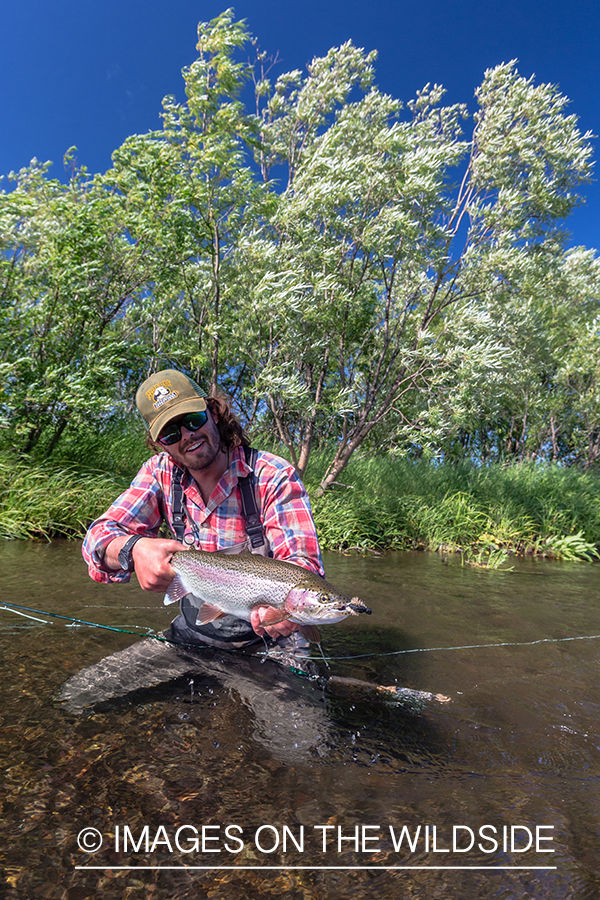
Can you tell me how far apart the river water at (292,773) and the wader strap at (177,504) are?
938mm

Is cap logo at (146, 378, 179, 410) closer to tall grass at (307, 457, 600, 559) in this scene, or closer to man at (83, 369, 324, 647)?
man at (83, 369, 324, 647)

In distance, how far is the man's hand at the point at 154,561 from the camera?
10.3ft

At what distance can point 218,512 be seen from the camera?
3.68m

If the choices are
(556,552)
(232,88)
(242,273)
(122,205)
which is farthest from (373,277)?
(556,552)

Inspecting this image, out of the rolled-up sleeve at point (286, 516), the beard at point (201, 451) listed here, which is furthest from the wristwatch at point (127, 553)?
the rolled-up sleeve at point (286, 516)

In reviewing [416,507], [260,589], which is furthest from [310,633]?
[416,507]

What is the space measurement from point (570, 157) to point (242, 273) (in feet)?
26.3

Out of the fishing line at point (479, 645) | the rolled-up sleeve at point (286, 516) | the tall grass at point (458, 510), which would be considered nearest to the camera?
the rolled-up sleeve at point (286, 516)

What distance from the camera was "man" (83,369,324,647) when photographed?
3301 millimetres

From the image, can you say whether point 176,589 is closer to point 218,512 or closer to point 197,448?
point 218,512

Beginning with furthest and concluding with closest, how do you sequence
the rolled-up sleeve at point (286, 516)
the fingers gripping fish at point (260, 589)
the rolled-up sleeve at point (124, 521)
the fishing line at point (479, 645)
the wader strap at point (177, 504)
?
the fishing line at point (479, 645)
the wader strap at point (177, 504)
the rolled-up sleeve at point (124, 521)
the rolled-up sleeve at point (286, 516)
the fingers gripping fish at point (260, 589)

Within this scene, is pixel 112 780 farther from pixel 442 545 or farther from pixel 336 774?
pixel 442 545

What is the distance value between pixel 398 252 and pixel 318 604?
10.5m

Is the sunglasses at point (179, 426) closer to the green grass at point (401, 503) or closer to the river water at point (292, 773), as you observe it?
the river water at point (292, 773)
